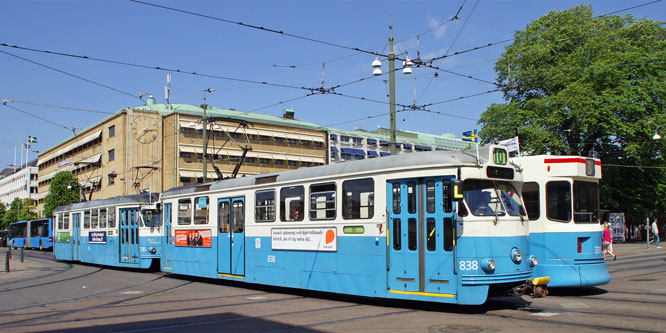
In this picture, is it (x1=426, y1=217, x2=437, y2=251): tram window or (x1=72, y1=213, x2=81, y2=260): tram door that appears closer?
(x1=426, y1=217, x2=437, y2=251): tram window

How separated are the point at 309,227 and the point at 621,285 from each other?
820 cm

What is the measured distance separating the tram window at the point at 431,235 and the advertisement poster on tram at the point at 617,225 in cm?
3105

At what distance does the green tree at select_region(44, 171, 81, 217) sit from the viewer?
67375 mm

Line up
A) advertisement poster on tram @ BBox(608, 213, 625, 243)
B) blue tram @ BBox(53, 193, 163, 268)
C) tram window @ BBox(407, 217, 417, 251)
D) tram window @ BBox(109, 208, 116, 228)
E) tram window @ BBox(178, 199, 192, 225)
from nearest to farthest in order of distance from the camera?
tram window @ BBox(407, 217, 417, 251) → tram window @ BBox(178, 199, 192, 225) → blue tram @ BBox(53, 193, 163, 268) → tram window @ BBox(109, 208, 116, 228) → advertisement poster on tram @ BBox(608, 213, 625, 243)

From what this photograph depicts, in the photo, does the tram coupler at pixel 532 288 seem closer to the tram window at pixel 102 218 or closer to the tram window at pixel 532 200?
the tram window at pixel 532 200

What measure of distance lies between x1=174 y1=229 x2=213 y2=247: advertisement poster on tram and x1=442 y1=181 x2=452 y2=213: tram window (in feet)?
27.0

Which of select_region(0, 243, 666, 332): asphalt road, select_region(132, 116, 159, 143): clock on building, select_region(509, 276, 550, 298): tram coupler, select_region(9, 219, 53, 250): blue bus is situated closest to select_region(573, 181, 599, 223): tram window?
select_region(0, 243, 666, 332): asphalt road

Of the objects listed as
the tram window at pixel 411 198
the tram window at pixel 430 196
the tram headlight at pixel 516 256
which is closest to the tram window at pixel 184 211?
the tram window at pixel 411 198

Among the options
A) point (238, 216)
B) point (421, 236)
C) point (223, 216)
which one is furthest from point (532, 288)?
point (223, 216)

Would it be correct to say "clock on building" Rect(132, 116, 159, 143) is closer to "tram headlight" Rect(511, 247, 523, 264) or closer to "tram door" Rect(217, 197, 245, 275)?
"tram door" Rect(217, 197, 245, 275)

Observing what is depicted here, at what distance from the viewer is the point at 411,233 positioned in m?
10.9

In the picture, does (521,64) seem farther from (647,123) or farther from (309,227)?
(309,227)

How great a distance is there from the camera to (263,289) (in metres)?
15.7

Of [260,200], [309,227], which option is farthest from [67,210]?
[309,227]
